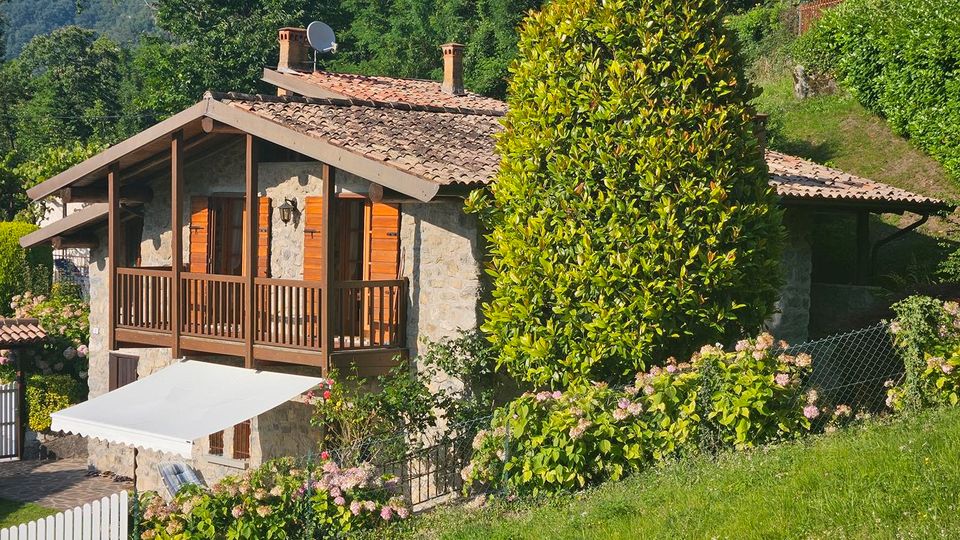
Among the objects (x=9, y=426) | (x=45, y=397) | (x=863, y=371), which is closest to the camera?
(x=863, y=371)

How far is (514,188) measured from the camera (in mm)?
13219

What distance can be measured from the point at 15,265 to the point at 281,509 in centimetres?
2209

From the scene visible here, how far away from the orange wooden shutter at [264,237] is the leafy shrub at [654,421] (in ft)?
22.9

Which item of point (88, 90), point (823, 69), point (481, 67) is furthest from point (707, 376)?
point (88, 90)

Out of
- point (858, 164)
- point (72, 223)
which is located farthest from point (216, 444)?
point (858, 164)

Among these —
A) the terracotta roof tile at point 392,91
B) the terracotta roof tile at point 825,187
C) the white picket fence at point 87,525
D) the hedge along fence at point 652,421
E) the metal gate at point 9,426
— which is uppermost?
the terracotta roof tile at point 392,91

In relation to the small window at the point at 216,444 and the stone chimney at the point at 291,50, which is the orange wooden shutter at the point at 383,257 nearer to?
the small window at the point at 216,444

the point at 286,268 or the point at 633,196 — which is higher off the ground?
the point at 633,196

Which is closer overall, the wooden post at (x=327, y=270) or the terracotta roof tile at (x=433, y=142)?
the terracotta roof tile at (x=433, y=142)

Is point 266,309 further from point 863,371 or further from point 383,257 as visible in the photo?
point 863,371

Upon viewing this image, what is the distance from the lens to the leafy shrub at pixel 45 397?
2297cm

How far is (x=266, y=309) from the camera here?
1628 cm

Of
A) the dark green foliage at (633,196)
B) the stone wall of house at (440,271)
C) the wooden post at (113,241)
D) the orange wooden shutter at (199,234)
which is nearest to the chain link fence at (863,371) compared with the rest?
the dark green foliage at (633,196)

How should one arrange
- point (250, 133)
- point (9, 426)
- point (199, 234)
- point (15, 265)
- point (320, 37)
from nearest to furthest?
point (250, 133)
point (199, 234)
point (9, 426)
point (320, 37)
point (15, 265)
